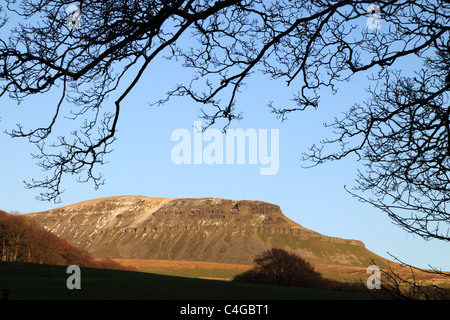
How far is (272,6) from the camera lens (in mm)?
10609

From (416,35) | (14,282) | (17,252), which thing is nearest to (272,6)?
(416,35)

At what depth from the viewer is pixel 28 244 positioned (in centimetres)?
3119

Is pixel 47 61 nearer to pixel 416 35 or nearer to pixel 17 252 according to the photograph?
pixel 416 35

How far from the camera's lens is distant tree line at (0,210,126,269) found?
3053cm

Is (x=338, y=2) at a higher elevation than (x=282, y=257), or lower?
higher

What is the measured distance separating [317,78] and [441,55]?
3120 mm

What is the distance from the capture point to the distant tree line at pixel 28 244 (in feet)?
100

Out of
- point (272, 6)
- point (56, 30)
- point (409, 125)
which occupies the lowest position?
point (409, 125)
